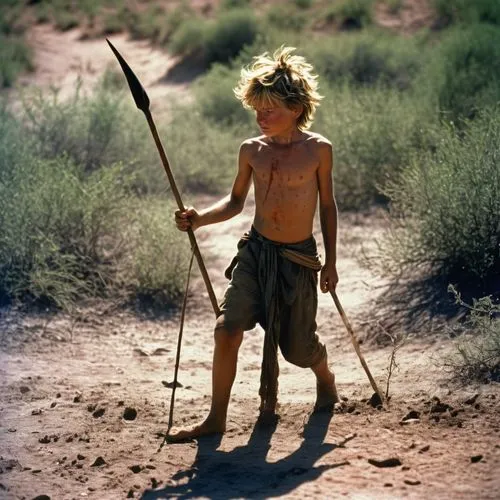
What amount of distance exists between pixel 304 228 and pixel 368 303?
1.84 m

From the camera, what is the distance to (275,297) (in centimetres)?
426

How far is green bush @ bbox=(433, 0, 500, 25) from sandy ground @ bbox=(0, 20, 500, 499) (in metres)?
7.87

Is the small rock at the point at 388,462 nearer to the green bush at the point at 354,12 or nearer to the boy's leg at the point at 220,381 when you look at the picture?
the boy's leg at the point at 220,381

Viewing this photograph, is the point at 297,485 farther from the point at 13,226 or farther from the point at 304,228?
the point at 13,226

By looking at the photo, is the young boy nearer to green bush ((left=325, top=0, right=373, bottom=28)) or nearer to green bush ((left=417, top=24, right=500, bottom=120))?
green bush ((left=417, top=24, right=500, bottom=120))

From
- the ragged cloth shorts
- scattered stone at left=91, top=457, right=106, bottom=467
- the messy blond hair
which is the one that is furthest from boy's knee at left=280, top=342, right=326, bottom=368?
the messy blond hair

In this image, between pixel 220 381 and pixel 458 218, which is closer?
pixel 220 381

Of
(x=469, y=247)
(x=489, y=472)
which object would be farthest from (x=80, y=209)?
(x=489, y=472)

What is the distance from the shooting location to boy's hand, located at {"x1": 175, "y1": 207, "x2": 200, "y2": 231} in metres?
4.27

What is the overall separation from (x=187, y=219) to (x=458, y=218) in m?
2.06

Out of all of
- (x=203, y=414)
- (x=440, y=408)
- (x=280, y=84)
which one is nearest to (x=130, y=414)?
(x=203, y=414)

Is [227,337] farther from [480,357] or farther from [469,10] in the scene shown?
[469,10]

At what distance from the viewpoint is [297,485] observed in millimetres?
3729

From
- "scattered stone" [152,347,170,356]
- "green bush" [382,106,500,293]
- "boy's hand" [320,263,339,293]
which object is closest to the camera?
"boy's hand" [320,263,339,293]
